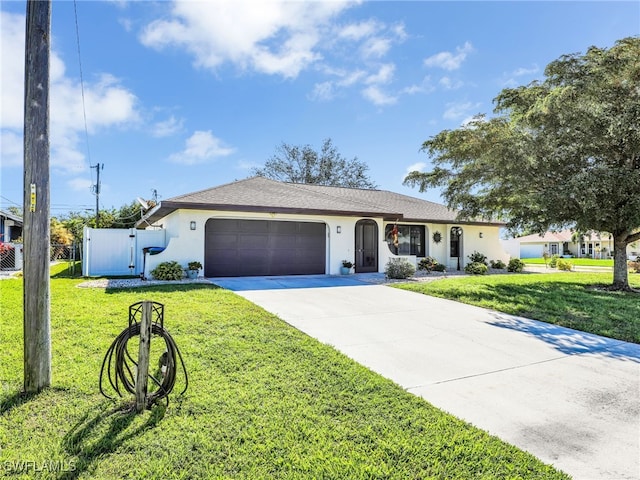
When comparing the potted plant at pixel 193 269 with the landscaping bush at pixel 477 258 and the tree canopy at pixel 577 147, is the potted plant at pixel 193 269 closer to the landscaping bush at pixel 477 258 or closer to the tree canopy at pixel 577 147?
the tree canopy at pixel 577 147

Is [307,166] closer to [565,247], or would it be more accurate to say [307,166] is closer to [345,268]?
[345,268]

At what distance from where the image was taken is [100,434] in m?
2.71

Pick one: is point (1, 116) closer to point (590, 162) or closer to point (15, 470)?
point (15, 470)

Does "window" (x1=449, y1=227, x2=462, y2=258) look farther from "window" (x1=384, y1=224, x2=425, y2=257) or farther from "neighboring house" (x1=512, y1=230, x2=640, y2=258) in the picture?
"neighboring house" (x1=512, y1=230, x2=640, y2=258)

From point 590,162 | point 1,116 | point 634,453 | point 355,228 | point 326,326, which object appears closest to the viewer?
point 634,453

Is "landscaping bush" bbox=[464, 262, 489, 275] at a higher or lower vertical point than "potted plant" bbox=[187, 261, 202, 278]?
lower

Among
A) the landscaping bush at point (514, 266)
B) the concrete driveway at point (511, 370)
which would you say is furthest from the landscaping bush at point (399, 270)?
the landscaping bush at point (514, 266)

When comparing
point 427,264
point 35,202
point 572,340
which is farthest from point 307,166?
point 35,202

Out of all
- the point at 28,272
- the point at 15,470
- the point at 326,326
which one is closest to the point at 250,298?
the point at 326,326

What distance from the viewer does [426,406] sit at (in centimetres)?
329

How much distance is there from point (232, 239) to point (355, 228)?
527 centimetres

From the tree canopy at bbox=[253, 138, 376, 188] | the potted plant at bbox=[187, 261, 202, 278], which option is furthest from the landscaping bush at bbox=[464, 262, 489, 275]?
the tree canopy at bbox=[253, 138, 376, 188]

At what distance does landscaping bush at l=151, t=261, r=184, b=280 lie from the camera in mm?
11734

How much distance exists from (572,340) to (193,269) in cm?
1070
